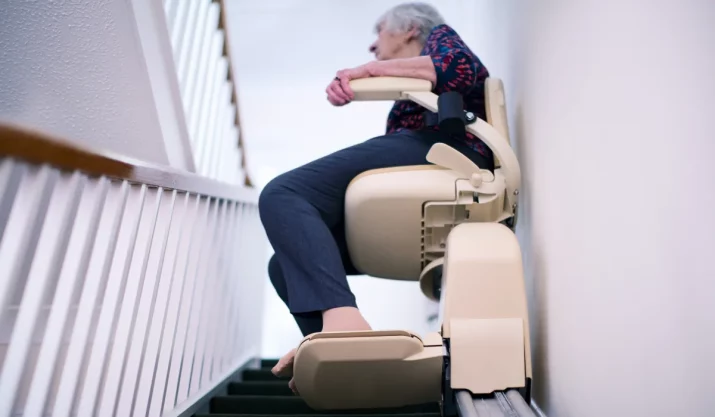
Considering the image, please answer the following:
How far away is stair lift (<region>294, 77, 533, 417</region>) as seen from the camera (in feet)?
3.10

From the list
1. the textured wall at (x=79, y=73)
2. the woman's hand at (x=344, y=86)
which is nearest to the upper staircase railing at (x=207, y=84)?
the textured wall at (x=79, y=73)

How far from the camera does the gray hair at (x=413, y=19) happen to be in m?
1.47

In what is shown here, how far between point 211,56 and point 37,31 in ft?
3.01

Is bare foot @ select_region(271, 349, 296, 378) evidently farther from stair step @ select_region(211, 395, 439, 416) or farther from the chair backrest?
the chair backrest

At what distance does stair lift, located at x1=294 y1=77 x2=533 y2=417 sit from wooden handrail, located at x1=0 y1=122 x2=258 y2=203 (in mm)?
421

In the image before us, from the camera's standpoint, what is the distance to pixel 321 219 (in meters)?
1.18

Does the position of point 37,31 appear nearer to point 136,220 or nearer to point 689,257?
point 136,220

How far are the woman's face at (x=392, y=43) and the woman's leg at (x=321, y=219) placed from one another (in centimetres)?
34

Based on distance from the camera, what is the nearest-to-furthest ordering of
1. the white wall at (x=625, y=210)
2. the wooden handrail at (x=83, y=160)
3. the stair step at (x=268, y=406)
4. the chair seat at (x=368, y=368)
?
the white wall at (x=625, y=210), the wooden handrail at (x=83, y=160), the chair seat at (x=368, y=368), the stair step at (x=268, y=406)

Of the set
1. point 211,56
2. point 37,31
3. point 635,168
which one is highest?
point 211,56

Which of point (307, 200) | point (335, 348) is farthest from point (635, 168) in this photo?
point (307, 200)

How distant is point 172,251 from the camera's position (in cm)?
122

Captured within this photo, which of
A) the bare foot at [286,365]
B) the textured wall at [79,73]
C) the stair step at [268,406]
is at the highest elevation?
the textured wall at [79,73]

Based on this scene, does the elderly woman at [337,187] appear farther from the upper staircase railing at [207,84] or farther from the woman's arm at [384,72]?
the upper staircase railing at [207,84]
